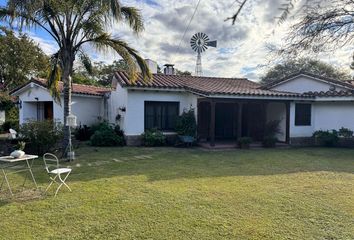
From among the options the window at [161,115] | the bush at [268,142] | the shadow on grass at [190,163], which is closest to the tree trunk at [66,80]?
the shadow on grass at [190,163]

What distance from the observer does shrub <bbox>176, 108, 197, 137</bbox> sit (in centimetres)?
1676

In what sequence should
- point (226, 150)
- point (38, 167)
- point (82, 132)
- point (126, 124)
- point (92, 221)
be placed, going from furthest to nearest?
point (82, 132)
point (126, 124)
point (226, 150)
point (38, 167)
point (92, 221)

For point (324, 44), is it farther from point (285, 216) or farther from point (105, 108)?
point (105, 108)

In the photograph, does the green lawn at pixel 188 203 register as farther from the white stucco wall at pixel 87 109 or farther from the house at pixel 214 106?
the white stucco wall at pixel 87 109

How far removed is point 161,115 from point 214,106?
3.49 metres

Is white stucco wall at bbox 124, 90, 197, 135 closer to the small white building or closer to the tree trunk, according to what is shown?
the tree trunk

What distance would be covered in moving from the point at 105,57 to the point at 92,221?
Answer: 8.80 metres

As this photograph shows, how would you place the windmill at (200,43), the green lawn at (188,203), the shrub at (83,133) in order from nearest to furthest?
the green lawn at (188,203) < the shrub at (83,133) < the windmill at (200,43)

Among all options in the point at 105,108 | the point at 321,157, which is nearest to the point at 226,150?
the point at 321,157

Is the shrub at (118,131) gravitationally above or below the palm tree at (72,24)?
below

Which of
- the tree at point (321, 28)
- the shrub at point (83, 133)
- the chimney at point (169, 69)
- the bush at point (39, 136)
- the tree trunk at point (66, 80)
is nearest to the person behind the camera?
the tree at point (321, 28)

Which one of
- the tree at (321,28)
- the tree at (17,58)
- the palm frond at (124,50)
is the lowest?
the tree at (321,28)

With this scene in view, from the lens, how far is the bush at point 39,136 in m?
12.6

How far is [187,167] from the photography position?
35.2ft
